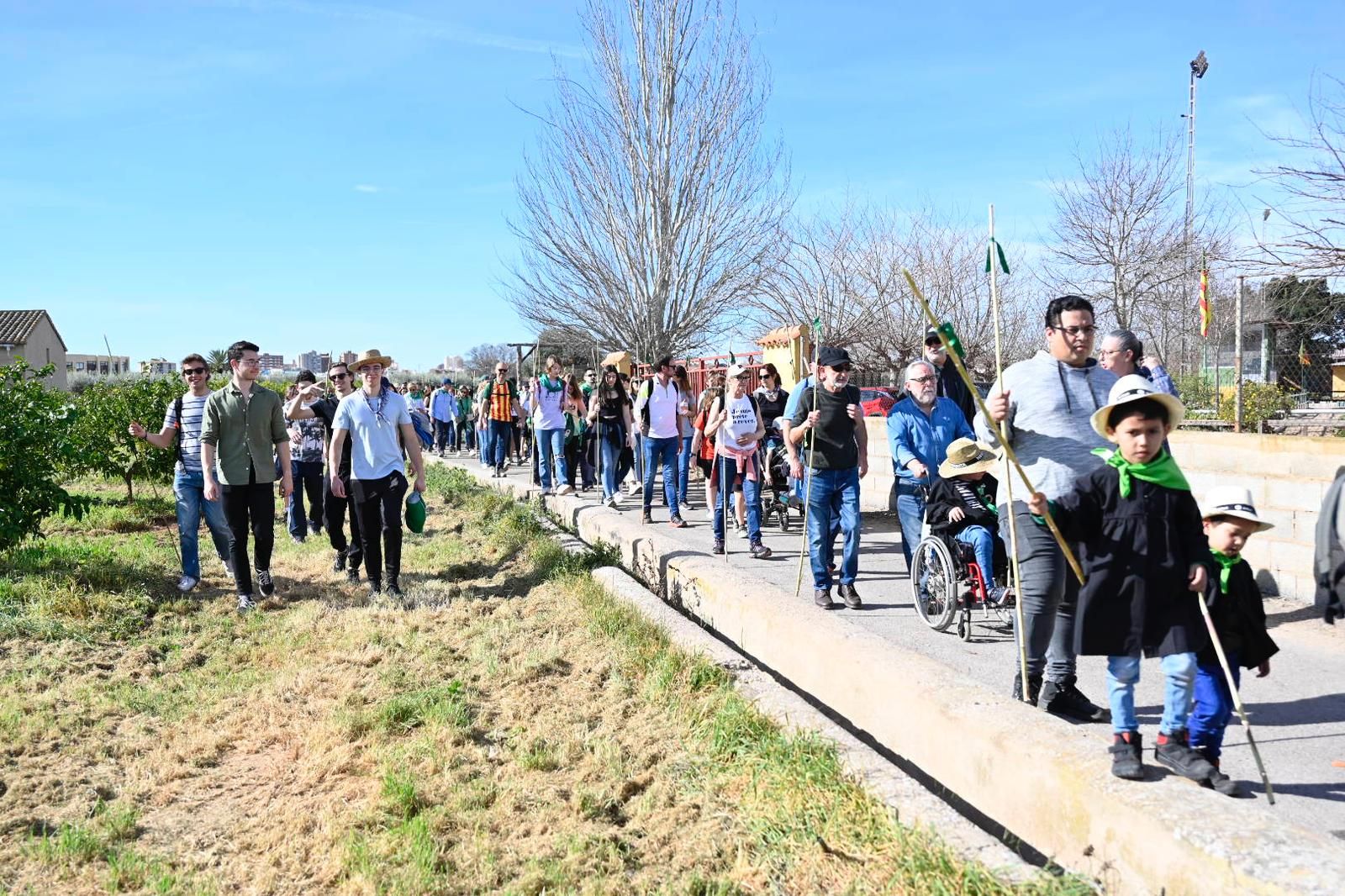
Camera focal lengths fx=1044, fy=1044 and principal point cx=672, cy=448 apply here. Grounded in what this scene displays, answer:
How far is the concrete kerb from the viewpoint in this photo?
2617 mm

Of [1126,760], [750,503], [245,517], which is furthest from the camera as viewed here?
[750,503]

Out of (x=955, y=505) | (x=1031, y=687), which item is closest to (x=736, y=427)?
(x=955, y=505)

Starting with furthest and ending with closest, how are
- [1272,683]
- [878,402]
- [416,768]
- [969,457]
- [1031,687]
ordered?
1. [878,402]
2. [969,457]
3. [1272,683]
4. [1031,687]
5. [416,768]

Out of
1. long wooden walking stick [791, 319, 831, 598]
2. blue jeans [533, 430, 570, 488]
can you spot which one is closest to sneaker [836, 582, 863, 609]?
long wooden walking stick [791, 319, 831, 598]

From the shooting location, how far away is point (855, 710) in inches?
175

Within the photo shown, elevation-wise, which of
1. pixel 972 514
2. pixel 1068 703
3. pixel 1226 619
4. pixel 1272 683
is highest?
pixel 972 514

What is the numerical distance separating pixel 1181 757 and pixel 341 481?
6.33 m

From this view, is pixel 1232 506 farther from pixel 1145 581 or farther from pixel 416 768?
pixel 416 768

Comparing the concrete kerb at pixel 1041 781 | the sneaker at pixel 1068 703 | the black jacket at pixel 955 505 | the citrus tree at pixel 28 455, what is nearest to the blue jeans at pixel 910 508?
the black jacket at pixel 955 505

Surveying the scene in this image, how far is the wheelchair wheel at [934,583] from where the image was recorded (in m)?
6.55

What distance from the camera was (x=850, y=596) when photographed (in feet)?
24.1

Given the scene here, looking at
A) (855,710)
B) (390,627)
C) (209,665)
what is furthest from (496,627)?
(855,710)

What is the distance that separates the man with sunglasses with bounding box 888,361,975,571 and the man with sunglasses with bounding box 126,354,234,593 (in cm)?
531

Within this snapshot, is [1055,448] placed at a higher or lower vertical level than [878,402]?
lower
